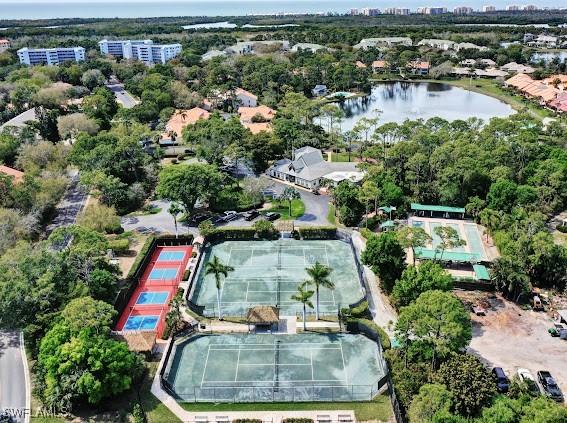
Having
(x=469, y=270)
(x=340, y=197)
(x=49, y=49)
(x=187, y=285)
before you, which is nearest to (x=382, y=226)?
(x=340, y=197)

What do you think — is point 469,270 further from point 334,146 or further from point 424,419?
point 334,146

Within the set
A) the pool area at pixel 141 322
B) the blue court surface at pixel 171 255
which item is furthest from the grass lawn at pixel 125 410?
the blue court surface at pixel 171 255

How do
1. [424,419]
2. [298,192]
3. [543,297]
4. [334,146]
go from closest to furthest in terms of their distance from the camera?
1. [424,419]
2. [543,297]
3. [298,192]
4. [334,146]

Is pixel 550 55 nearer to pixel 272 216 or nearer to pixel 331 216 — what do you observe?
pixel 331 216

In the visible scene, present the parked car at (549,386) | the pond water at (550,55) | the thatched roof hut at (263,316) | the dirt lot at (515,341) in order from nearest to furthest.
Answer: the parked car at (549,386) < the dirt lot at (515,341) < the thatched roof hut at (263,316) < the pond water at (550,55)

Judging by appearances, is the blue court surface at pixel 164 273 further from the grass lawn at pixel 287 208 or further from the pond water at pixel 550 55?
the pond water at pixel 550 55
